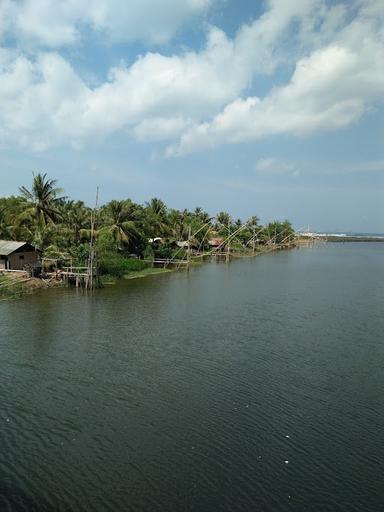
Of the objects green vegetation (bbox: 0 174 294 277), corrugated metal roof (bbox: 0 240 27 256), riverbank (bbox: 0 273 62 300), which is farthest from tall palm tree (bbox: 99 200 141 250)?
riverbank (bbox: 0 273 62 300)

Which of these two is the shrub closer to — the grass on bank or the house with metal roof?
the grass on bank

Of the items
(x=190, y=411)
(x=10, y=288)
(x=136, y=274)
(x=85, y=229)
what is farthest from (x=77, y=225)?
(x=190, y=411)

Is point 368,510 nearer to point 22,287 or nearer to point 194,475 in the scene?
point 194,475

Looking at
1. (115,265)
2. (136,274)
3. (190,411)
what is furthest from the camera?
(136,274)

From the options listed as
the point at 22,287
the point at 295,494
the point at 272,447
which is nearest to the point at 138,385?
the point at 272,447

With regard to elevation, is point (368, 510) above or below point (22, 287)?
below

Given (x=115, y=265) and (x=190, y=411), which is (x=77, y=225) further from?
(x=190, y=411)

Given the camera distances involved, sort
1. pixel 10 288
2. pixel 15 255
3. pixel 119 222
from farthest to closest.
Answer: pixel 119 222
pixel 15 255
pixel 10 288
